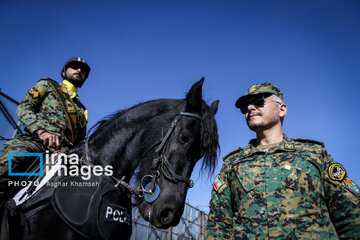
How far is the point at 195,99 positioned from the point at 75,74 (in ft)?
7.32

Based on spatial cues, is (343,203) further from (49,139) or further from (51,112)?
(51,112)

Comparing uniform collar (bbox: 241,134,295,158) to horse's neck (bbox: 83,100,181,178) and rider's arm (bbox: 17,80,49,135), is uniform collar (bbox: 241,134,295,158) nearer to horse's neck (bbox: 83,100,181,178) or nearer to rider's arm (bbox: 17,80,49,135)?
horse's neck (bbox: 83,100,181,178)

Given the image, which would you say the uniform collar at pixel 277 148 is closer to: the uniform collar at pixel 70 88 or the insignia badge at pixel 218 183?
the insignia badge at pixel 218 183

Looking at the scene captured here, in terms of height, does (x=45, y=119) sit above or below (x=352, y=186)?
above

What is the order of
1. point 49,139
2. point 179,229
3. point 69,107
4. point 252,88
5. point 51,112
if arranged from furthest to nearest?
point 179,229
point 69,107
point 51,112
point 49,139
point 252,88

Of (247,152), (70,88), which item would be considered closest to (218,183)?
(247,152)

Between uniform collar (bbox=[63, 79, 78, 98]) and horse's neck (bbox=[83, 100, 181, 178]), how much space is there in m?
1.03

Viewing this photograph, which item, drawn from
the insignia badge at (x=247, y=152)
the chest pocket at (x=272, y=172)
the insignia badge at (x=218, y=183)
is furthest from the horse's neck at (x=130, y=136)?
the chest pocket at (x=272, y=172)

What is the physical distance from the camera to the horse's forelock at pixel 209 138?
3.33 metres

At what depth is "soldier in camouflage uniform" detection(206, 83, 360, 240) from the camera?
1.98m

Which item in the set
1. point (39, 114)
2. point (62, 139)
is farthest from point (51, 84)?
point (62, 139)

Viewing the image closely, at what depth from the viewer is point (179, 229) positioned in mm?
16125

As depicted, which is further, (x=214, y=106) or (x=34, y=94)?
(x=214, y=106)

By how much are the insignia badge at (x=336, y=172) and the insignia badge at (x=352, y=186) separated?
0.07m
